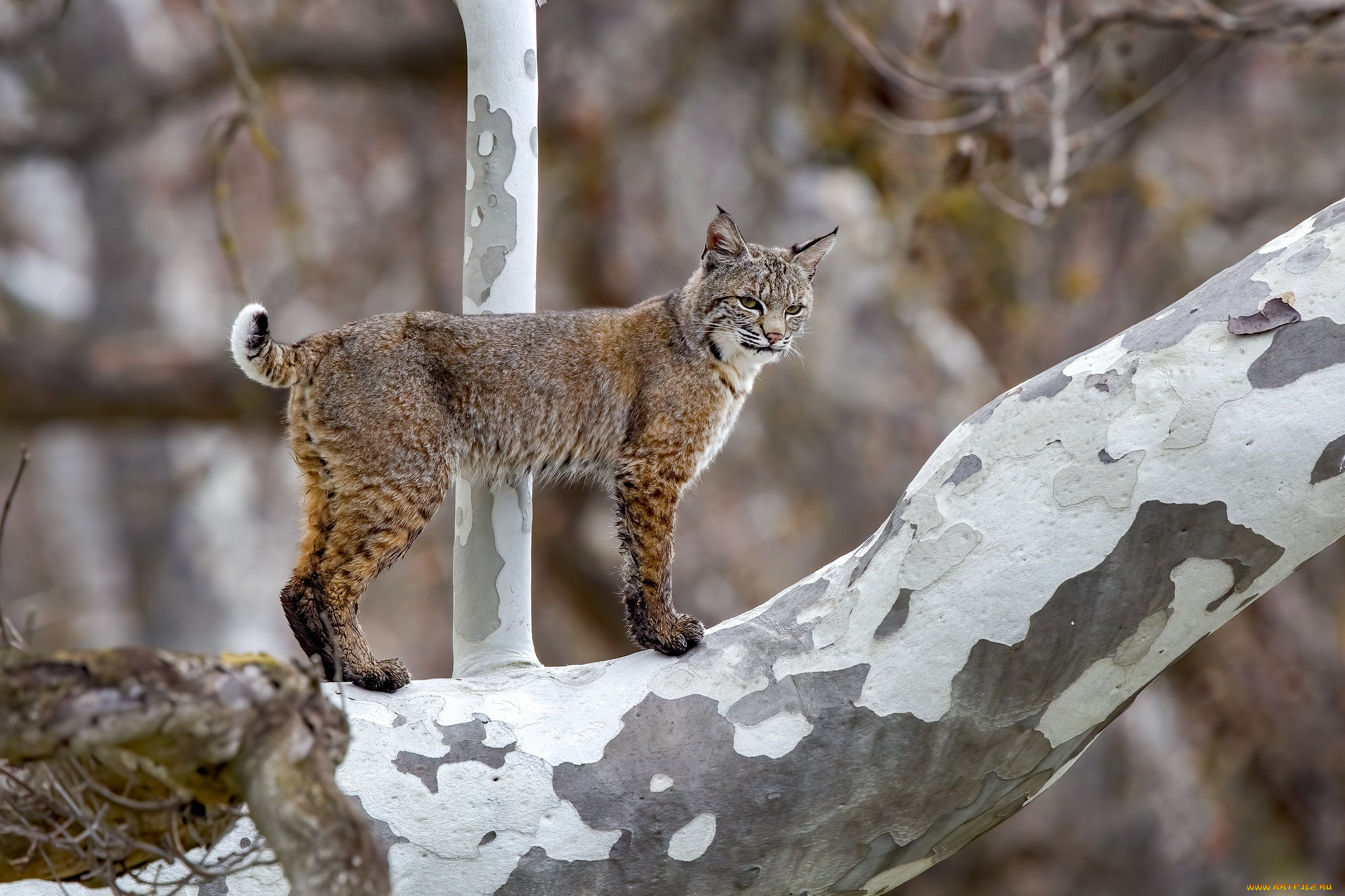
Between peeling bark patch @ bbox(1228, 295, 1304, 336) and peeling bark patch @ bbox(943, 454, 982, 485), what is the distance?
708 millimetres

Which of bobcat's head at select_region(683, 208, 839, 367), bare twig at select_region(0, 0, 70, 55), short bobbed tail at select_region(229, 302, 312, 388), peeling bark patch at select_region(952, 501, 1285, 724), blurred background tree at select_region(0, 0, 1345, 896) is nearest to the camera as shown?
peeling bark patch at select_region(952, 501, 1285, 724)

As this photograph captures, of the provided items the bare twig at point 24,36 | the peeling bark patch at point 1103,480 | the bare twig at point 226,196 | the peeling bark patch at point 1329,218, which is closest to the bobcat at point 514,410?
the peeling bark patch at point 1103,480

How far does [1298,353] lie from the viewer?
320 cm

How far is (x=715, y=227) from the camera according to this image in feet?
16.5

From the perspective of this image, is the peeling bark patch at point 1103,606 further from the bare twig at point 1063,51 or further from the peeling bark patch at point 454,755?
the bare twig at point 1063,51

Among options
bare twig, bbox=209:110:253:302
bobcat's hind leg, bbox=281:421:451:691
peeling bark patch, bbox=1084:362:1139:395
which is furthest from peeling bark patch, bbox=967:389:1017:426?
bare twig, bbox=209:110:253:302

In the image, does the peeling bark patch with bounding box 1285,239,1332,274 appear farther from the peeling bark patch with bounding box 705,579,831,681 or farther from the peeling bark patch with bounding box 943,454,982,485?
the peeling bark patch with bounding box 705,579,831,681

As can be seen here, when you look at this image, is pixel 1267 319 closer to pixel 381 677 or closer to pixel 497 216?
pixel 497 216

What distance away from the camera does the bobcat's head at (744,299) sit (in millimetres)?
4867

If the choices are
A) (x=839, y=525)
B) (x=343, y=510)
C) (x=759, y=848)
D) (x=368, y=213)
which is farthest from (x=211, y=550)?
(x=759, y=848)

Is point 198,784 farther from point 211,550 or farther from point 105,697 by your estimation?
point 211,550

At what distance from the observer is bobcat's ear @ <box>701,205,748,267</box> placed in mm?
5035

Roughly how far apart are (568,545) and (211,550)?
439 cm

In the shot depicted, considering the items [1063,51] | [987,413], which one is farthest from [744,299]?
[1063,51]
